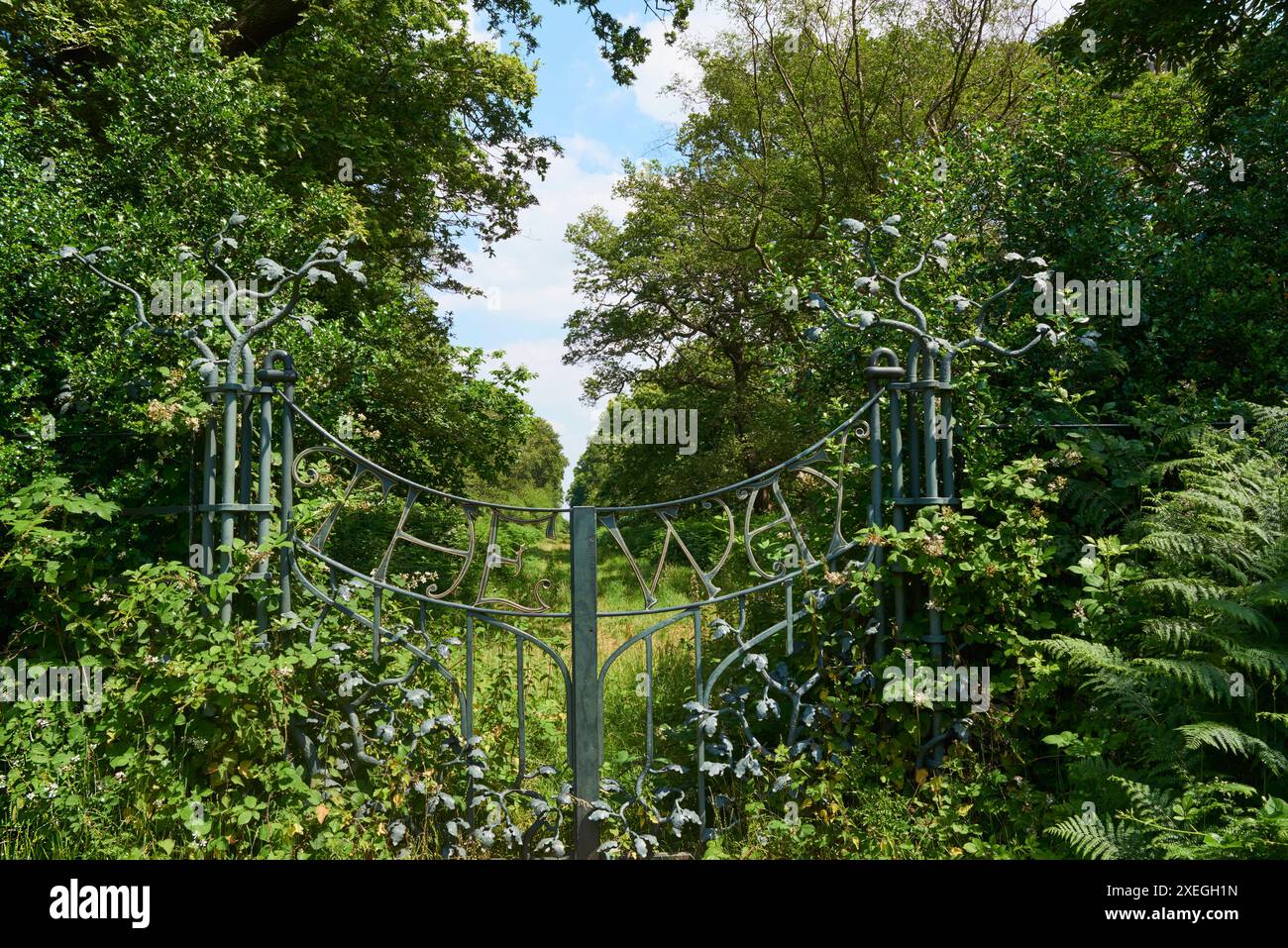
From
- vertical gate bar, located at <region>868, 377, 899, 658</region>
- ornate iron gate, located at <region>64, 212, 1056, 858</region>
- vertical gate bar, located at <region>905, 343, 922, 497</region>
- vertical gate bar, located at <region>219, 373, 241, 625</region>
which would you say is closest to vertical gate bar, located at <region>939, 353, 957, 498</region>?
ornate iron gate, located at <region>64, 212, 1056, 858</region>

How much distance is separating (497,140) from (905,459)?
10.8 metres

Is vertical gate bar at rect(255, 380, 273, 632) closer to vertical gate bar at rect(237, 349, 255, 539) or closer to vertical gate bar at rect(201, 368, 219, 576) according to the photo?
vertical gate bar at rect(237, 349, 255, 539)

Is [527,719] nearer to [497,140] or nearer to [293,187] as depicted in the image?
[293,187]

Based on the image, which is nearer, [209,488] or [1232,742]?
[1232,742]

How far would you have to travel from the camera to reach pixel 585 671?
352 cm

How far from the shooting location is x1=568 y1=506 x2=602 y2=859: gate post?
11.5 feet

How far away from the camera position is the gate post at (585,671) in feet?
11.5

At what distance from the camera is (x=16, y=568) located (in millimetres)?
3955

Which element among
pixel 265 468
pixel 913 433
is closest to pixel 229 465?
pixel 265 468

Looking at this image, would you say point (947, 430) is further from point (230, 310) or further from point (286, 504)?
point (230, 310)

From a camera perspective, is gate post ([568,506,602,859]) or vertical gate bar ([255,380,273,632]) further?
vertical gate bar ([255,380,273,632])

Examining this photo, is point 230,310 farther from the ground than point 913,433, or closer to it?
farther from the ground

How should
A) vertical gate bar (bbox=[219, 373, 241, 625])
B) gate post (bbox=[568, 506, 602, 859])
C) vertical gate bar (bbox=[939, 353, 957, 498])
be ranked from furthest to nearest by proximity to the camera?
vertical gate bar (bbox=[939, 353, 957, 498]), vertical gate bar (bbox=[219, 373, 241, 625]), gate post (bbox=[568, 506, 602, 859])

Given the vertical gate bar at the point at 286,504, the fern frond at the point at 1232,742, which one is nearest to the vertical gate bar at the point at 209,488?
the vertical gate bar at the point at 286,504
